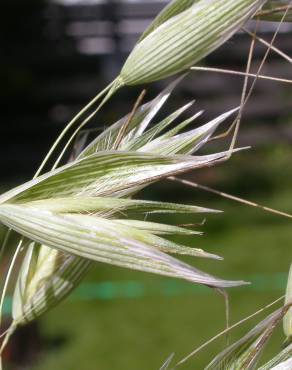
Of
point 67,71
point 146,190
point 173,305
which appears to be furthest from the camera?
point 67,71

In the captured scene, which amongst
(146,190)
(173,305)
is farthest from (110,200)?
(146,190)

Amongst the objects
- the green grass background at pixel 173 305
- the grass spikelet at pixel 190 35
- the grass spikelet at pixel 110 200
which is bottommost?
the green grass background at pixel 173 305

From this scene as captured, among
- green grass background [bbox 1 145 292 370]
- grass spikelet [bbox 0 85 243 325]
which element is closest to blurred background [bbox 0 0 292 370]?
green grass background [bbox 1 145 292 370]

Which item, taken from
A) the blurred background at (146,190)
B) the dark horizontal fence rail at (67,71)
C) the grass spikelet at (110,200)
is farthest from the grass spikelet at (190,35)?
the dark horizontal fence rail at (67,71)

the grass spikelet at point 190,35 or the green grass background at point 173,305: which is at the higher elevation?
the grass spikelet at point 190,35

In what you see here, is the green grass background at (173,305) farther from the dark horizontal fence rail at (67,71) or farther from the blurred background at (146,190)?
the dark horizontal fence rail at (67,71)

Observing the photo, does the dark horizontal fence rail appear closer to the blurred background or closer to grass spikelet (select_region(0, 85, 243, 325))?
the blurred background

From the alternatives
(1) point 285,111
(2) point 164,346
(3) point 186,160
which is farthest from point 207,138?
(1) point 285,111

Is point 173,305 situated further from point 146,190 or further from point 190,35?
point 190,35

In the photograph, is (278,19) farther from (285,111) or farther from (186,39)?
(285,111)

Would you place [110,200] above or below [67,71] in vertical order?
below
